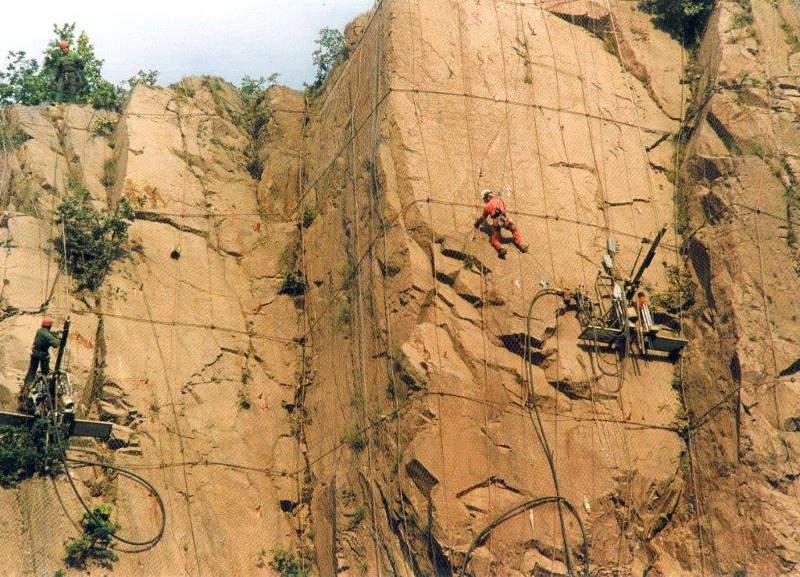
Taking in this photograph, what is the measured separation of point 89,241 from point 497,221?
7.22 m

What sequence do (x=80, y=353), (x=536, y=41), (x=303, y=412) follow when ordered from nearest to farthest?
(x=80, y=353)
(x=303, y=412)
(x=536, y=41)

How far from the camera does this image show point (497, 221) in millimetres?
19875

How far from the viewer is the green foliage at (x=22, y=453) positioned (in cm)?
1827

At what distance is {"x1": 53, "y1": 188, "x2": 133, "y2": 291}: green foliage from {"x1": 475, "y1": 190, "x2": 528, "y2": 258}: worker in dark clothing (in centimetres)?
657

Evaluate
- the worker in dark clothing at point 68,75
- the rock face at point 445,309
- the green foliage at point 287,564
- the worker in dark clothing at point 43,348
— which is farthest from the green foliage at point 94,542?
the worker in dark clothing at point 68,75

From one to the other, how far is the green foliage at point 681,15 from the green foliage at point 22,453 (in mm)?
14794

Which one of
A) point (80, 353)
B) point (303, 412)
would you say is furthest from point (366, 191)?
point (80, 353)

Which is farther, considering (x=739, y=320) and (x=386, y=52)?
(x=386, y=52)

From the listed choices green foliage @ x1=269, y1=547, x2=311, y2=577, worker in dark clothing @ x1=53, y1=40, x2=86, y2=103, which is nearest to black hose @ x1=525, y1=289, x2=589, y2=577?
green foliage @ x1=269, y1=547, x2=311, y2=577

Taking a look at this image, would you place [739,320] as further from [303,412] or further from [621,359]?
[303,412]

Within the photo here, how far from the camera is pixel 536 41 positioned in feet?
76.8

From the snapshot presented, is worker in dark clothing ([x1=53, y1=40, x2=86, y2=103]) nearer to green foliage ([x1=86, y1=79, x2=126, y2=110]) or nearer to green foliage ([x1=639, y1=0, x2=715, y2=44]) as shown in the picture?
green foliage ([x1=86, y1=79, x2=126, y2=110])

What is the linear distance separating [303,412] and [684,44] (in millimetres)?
10777

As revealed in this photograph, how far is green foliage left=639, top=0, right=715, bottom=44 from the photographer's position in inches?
963
